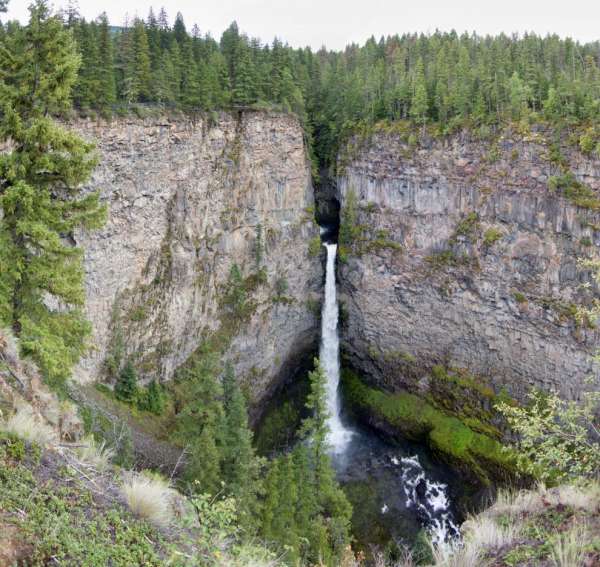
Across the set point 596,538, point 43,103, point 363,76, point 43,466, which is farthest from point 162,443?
point 363,76

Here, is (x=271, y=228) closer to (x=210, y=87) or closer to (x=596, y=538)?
(x=210, y=87)

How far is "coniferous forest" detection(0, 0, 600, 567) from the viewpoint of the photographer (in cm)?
920

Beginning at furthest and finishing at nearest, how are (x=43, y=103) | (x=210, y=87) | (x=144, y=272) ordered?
(x=210, y=87) → (x=144, y=272) → (x=43, y=103)

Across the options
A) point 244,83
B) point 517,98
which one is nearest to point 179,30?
point 244,83

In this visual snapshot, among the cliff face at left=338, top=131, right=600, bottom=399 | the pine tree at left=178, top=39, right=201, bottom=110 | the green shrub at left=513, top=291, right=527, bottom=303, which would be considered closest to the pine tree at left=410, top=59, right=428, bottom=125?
the cliff face at left=338, top=131, right=600, bottom=399

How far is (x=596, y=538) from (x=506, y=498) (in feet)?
10.4

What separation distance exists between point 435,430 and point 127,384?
20.5m

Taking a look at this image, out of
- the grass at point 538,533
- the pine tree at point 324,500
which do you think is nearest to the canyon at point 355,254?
the pine tree at point 324,500

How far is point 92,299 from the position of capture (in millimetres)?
25719

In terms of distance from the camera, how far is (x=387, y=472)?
34875 millimetres

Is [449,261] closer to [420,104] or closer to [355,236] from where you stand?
[355,236]

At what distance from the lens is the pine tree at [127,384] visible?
2775cm

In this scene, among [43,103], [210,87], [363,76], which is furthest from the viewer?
[363,76]

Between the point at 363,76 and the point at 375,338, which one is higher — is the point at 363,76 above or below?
above
